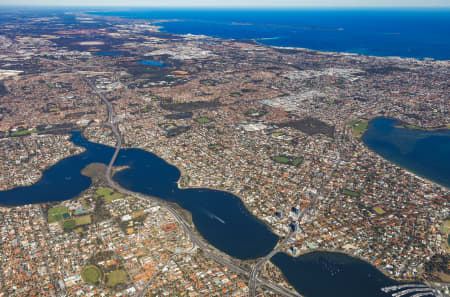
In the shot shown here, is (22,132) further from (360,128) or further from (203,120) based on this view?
(360,128)

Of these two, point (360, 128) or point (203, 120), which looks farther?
point (203, 120)

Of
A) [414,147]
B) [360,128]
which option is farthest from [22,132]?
[414,147]

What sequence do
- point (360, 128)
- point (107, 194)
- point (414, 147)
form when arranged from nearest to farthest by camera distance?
point (107, 194)
point (414, 147)
point (360, 128)

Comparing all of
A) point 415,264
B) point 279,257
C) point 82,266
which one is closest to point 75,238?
point 82,266

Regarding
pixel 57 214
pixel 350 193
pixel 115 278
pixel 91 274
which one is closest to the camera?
pixel 115 278

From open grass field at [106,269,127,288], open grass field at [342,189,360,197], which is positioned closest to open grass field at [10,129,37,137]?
open grass field at [106,269,127,288]

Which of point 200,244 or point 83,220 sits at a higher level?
point 200,244
